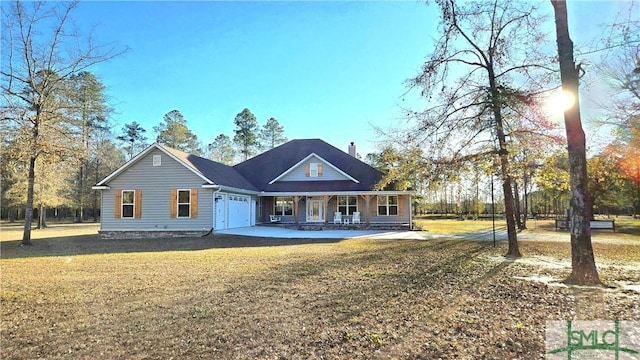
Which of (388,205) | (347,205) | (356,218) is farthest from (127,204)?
(388,205)

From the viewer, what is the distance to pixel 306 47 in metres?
13.7

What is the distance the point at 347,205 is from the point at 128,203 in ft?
43.1

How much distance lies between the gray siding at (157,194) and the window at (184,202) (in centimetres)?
27

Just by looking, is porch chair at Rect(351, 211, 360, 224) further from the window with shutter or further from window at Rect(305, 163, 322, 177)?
the window with shutter

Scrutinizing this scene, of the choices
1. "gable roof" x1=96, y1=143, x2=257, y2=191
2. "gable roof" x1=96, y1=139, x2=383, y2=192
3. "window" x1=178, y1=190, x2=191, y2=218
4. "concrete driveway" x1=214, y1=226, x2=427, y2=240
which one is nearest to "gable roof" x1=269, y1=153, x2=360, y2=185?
"gable roof" x1=96, y1=139, x2=383, y2=192

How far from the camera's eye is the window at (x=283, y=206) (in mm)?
25688

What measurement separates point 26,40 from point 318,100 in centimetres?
1277

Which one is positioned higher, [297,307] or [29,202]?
[29,202]

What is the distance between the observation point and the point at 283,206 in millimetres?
25938

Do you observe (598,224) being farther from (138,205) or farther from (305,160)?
(138,205)

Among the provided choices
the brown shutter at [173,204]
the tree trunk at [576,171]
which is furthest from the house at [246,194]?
the tree trunk at [576,171]

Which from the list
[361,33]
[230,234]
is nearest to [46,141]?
[230,234]

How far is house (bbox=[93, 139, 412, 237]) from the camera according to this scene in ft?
61.9

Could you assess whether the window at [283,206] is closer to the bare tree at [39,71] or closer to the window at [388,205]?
the window at [388,205]
